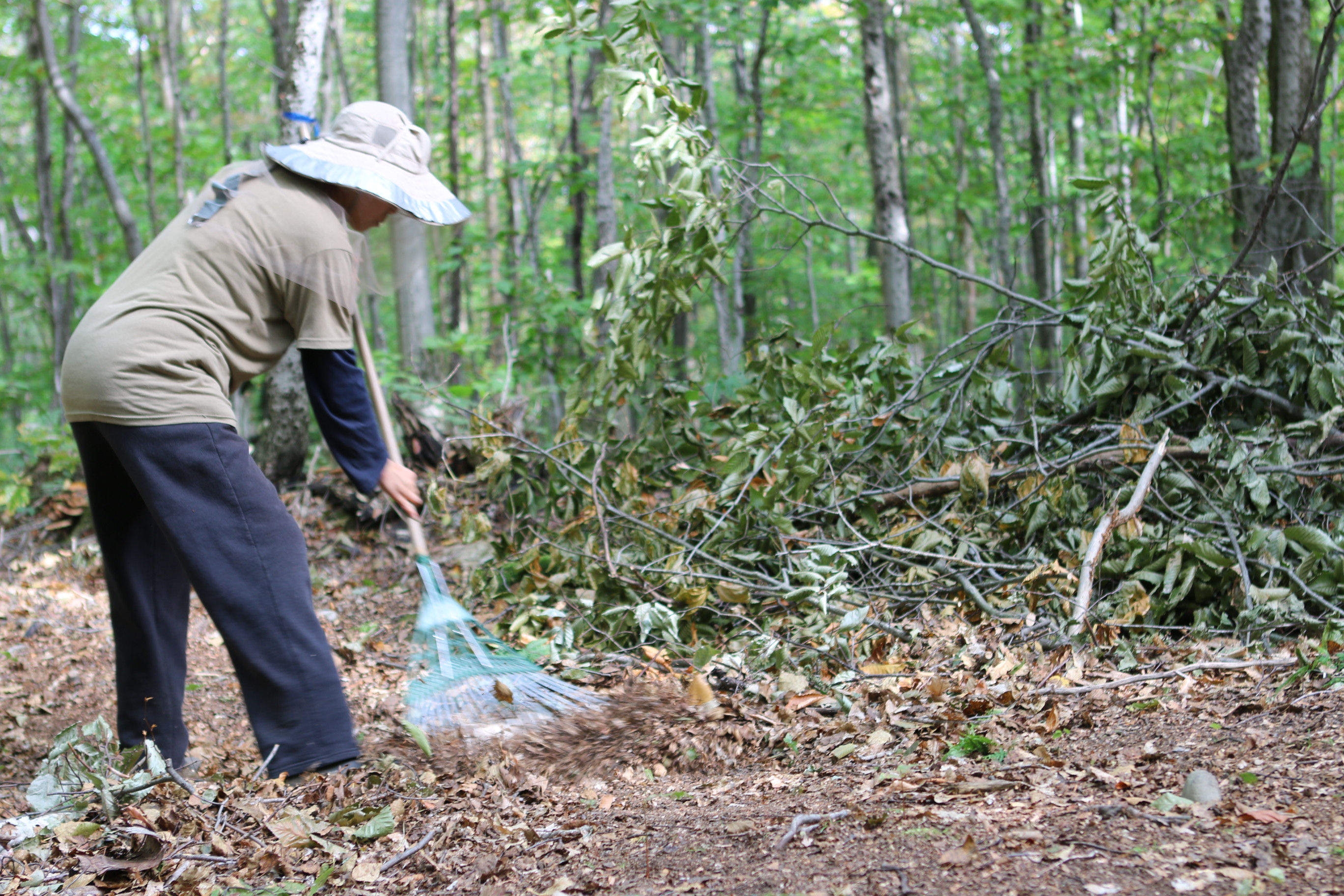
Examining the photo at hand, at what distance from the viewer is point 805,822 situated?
5.70 ft

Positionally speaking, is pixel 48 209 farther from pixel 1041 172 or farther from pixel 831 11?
pixel 831 11

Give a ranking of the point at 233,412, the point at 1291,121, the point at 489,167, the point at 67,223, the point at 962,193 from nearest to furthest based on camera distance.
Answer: the point at 233,412 < the point at 1291,121 < the point at 67,223 < the point at 962,193 < the point at 489,167

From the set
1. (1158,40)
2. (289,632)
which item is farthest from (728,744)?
(1158,40)

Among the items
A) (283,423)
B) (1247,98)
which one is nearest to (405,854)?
(283,423)

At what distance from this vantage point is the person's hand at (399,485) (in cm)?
249

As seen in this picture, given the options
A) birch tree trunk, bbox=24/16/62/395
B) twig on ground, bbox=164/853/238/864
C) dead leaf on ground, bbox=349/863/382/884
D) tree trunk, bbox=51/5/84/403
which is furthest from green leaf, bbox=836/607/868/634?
birch tree trunk, bbox=24/16/62/395

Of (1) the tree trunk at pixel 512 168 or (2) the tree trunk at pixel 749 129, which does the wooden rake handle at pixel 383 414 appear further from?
(1) the tree trunk at pixel 512 168

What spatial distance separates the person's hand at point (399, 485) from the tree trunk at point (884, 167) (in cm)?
365

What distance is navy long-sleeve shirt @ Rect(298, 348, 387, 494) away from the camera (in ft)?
7.81

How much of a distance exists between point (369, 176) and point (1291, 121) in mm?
5298

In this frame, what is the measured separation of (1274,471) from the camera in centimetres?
297

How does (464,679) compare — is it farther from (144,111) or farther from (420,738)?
(144,111)

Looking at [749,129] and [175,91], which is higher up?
[175,91]

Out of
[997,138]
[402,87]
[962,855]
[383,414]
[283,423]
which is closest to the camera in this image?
[962,855]
